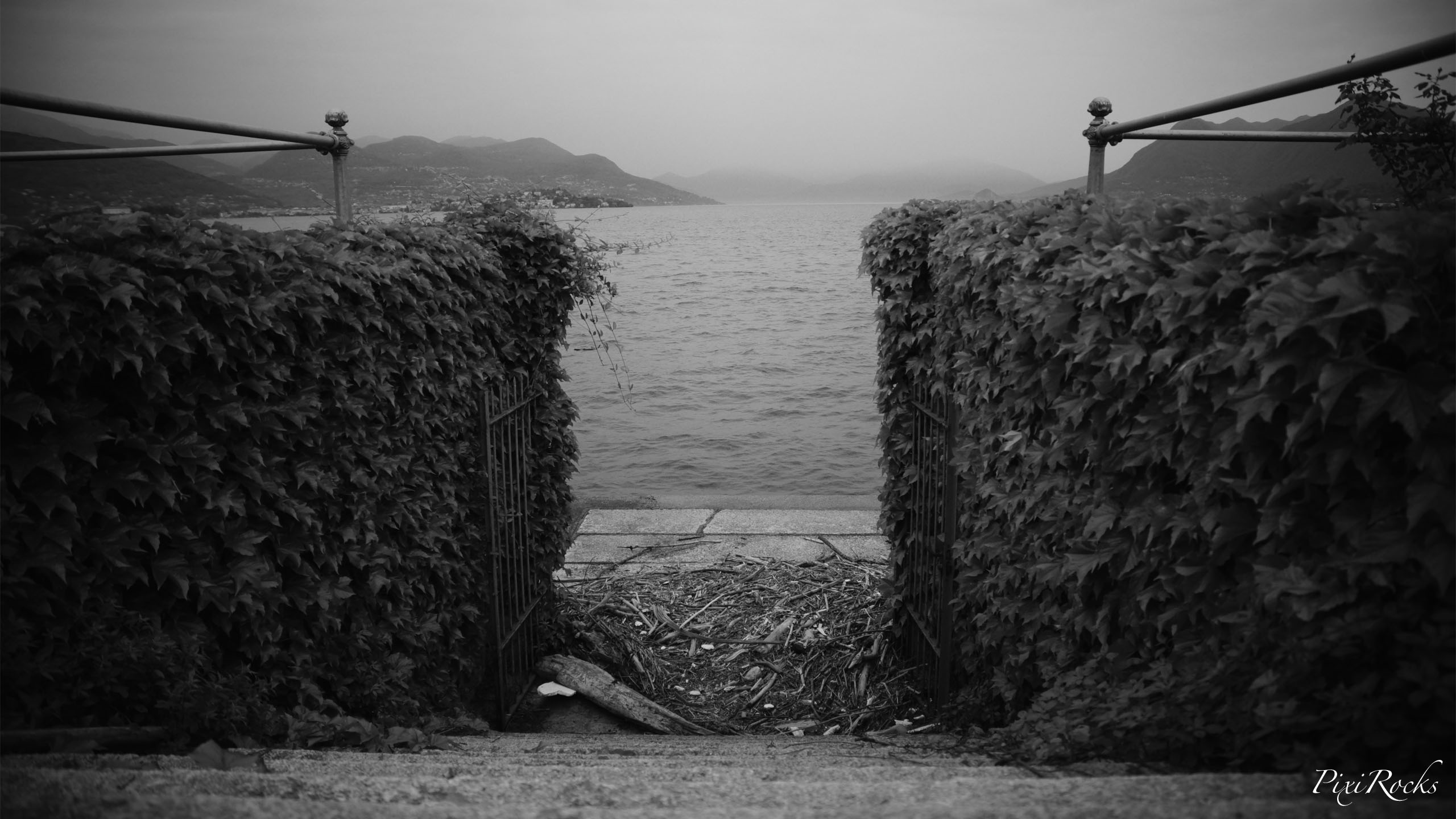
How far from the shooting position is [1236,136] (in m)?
4.54

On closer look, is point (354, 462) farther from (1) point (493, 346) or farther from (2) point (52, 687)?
(1) point (493, 346)

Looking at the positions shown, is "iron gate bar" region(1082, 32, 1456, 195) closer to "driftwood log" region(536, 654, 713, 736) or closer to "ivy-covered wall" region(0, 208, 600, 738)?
"ivy-covered wall" region(0, 208, 600, 738)

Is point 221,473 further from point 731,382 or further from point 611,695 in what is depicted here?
point 731,382

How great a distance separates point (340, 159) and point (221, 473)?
2534 millimetres

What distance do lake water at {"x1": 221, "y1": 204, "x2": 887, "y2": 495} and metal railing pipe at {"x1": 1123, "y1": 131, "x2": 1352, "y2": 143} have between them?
87.9 inches

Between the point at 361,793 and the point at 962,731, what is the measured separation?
309 centimetres

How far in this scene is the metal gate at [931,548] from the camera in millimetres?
5168

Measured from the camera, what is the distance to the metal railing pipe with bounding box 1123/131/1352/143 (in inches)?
173

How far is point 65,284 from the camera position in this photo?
2.71 m

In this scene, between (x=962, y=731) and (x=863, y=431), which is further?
(x=863, y=431)

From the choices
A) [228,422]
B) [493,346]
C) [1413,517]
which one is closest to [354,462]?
[228,422]

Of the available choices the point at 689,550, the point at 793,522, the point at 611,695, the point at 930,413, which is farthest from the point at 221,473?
the point at 793,522

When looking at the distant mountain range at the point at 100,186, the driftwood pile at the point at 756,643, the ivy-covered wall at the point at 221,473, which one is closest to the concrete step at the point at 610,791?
the ivy-covered wall at the point at 221,473

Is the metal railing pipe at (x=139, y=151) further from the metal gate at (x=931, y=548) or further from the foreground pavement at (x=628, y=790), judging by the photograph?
the metal gate at (x=931, y=548)
